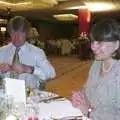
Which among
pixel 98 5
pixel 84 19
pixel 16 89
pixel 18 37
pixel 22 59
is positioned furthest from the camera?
pixel 84 19

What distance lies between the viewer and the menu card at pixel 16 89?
1.75 metres

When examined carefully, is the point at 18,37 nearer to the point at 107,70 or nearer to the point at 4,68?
the point at 4,68

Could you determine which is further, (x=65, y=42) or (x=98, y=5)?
(x=65, y=42)

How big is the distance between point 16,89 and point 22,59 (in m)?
1.19

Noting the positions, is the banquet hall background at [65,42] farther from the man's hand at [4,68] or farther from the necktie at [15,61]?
the man's hand at [4,68]

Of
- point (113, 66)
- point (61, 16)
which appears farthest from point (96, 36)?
point (61, 16)

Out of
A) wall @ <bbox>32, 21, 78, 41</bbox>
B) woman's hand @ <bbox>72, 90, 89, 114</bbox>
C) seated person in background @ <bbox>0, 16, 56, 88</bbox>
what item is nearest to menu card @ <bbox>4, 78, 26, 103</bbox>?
woman's hand @ <bbox>72, 90, 89, 114</bbox>

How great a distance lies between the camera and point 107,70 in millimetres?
1940

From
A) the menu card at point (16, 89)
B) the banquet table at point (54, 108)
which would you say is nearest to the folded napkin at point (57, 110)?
the banquet table at point (54, 108)

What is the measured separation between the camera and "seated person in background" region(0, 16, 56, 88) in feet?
8.19

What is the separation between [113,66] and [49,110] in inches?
19.2

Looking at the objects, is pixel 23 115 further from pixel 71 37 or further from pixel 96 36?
pixel 71 37

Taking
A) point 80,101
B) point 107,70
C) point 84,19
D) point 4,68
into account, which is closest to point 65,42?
point 84,19

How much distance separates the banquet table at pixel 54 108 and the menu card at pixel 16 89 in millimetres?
92
